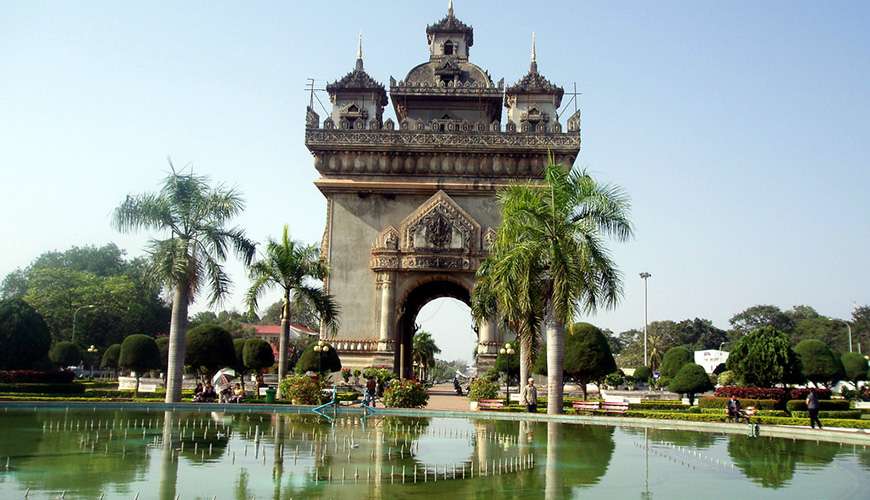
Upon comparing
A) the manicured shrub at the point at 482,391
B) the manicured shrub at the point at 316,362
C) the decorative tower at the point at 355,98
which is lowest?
the manicured shrub at the point at 482,391

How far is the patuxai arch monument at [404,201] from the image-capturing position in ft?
141

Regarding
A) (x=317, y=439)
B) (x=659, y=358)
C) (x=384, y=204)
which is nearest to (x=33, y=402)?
(x=317, y=439)

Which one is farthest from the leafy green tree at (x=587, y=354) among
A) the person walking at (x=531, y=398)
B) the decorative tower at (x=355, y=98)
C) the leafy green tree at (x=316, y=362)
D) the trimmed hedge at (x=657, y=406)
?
the decorative tower at (x=355, y=98)

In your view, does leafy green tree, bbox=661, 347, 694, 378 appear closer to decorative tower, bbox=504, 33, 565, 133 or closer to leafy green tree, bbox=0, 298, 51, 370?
decorative tower, bbox=504, 33, 565, 133

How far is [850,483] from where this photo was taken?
1134cm

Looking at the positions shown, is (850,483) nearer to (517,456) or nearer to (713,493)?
(713,493)

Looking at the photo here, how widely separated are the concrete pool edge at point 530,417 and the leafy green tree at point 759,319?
93397 millimetres

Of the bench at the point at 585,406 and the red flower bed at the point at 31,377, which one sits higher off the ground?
the red flower bed at the point at 31,377

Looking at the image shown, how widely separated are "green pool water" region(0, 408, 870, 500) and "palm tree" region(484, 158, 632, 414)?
3.45m

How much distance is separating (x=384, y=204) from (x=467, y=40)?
586 inches

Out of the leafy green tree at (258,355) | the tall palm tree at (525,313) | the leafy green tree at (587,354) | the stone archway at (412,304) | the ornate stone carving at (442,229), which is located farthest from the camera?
the leafy green tree at (258,355)

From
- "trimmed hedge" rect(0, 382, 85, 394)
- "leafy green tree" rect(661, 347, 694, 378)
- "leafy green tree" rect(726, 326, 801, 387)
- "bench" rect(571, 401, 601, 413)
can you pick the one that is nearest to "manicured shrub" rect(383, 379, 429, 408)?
"bench" rect(571, 401, 601, 413)

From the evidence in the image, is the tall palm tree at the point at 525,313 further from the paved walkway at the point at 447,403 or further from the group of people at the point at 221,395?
the group of people at the point at 221,395

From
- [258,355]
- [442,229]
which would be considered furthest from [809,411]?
[258,355]
